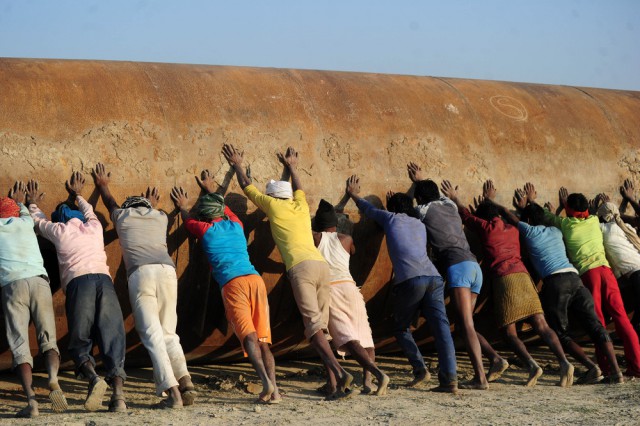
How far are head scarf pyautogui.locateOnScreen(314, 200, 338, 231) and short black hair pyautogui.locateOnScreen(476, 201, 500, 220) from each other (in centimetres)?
157

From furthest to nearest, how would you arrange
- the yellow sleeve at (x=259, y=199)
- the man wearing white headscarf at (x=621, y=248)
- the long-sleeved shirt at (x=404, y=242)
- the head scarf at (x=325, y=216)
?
the man wearing white headscarf at (x=621, y=248) < the head scarf at (x=325, y=216) < the long-sleeved shirt at (x=404, y=242) < the yellow sleeve at (x=259, y=199)

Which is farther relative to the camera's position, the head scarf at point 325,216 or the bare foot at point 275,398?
the head scarf at point 325,216

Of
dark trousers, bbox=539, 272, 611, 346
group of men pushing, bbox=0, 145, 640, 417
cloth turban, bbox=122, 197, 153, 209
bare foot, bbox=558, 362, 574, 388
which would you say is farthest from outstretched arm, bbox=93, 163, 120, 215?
bare foot, bbox=558, 362, 574, 388

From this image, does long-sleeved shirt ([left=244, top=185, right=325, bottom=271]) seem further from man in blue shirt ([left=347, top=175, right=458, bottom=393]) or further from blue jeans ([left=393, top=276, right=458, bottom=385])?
blue jeans ([left=393, top=276, right=458, bottom=385])

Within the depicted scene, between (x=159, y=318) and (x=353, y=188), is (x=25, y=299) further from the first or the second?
(x=353, y=188)

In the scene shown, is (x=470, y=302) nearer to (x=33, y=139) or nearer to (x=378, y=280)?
(x=378, y=280)

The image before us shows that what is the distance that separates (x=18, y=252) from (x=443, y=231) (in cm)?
401

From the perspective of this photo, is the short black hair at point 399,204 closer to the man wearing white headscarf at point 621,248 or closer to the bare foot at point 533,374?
the bare foot at point 533,374

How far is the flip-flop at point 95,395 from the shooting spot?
26.2ft

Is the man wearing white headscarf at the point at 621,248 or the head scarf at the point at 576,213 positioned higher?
the head scarf at the point at 576,213

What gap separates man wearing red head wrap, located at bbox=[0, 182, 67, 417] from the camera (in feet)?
26.2

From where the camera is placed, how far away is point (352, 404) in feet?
27.8

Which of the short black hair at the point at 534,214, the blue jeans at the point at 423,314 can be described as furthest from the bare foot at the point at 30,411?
the short black hair at the point at 534,214

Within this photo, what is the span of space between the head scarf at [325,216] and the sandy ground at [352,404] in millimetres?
1533
